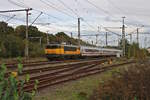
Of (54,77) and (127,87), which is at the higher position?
(127,87)

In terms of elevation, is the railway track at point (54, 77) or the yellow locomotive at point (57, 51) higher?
the yellow locomotive at point (57, 51)

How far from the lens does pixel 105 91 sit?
713cm

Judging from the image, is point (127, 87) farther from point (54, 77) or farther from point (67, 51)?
point (67, 51)

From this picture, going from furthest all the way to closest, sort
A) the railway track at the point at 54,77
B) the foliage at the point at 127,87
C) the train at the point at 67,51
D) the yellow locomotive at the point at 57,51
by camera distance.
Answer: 1. the train at the point at 67,51
2. the yellow locomotive at the point at 57,51
3. the railway track at the point at 54,77
4. the foliage at the point at 127,87

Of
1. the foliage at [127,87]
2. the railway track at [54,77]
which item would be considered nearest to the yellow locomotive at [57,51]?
the railway track at [54,77]

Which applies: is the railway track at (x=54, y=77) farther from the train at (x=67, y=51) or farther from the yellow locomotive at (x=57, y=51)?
the train at (x=67, y=51)

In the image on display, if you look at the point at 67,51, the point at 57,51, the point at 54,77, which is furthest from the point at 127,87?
the point at 67,51

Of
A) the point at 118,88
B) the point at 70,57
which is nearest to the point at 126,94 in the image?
the point at 118,88

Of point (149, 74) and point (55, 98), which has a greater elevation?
point (149, 74)

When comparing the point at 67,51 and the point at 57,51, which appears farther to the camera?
the point at 67,51

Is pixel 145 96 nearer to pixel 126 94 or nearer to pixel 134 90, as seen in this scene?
pixel 134 90

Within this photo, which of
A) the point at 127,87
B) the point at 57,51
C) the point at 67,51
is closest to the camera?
the point at 127,87

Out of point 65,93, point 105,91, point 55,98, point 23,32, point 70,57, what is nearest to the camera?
point 105,91

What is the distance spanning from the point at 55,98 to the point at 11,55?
37.2 meters
